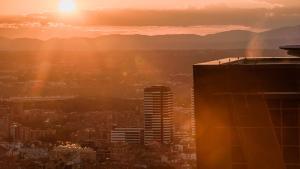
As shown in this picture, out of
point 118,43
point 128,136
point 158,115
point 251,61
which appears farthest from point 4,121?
point 251,61

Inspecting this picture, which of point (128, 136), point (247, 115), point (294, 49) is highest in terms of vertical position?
point (128, 136)

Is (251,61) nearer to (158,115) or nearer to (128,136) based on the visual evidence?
(128,136)

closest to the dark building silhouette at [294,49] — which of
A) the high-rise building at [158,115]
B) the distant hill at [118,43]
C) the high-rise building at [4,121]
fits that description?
the high-rise building at [158,115]

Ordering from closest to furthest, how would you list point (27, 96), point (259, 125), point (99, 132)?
point (259, 125), point (99, 132), point (27, 96)

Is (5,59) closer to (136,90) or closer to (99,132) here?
(136,90)

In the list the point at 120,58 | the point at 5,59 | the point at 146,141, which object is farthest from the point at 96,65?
the point at 146,141

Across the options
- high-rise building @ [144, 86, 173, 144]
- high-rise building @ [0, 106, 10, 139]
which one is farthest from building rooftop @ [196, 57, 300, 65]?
high-rise building @ [0, 106, 10, 139]
